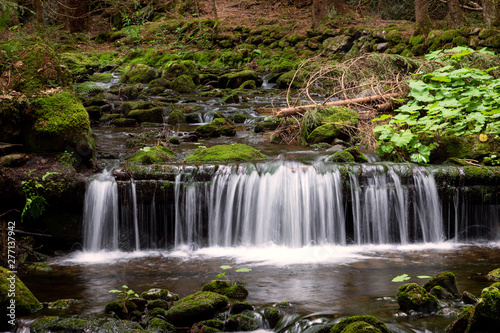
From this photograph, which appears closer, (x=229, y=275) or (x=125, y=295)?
(x=125, y=295)

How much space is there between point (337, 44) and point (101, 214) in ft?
47.7

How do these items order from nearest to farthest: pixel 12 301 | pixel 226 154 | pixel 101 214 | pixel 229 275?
pixel 12 301, pixel 229 275, pixel 101 214, pixel 226 154

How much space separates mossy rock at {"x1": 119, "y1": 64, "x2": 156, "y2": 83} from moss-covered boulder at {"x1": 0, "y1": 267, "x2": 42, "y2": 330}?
1409 centimetres

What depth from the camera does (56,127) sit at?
753cm

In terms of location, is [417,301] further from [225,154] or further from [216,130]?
[216,130]

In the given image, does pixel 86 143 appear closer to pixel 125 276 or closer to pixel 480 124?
pixel 125 276

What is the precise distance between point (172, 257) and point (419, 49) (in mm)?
11942

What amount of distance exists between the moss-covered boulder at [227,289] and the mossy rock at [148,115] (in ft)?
26.2

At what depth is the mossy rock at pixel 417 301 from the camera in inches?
169

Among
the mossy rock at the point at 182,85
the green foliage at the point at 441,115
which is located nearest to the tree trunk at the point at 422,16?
the green foliage at the point at 441,115

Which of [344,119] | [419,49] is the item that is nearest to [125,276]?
[344,119]

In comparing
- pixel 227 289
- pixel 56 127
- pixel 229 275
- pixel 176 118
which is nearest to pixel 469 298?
pixel 227 289

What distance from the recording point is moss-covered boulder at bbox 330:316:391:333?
11.6 ft

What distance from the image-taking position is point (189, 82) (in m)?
16.9
